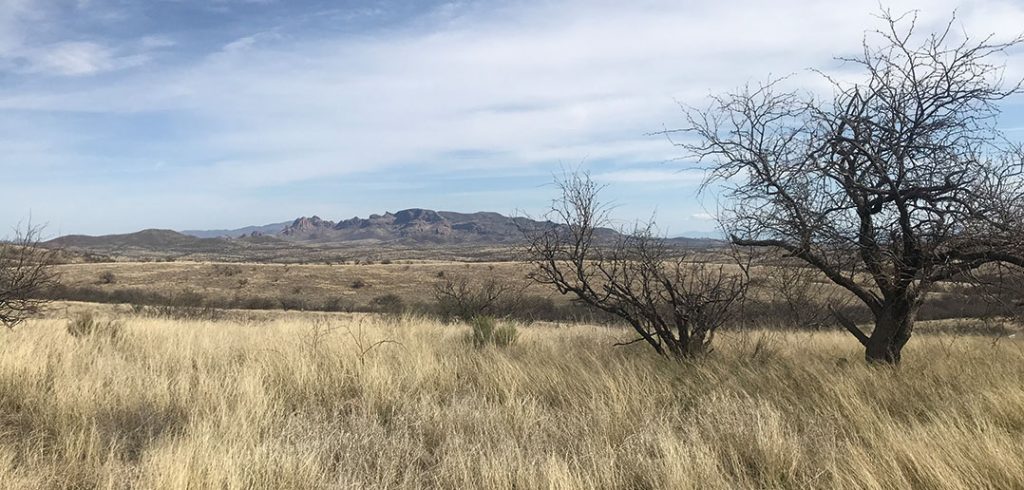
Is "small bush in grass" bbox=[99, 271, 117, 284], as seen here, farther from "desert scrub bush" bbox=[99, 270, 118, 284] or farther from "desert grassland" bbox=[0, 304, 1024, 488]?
"desert grassland" bbox=[0, 304, 1024, 488]

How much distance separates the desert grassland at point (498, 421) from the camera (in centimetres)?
343

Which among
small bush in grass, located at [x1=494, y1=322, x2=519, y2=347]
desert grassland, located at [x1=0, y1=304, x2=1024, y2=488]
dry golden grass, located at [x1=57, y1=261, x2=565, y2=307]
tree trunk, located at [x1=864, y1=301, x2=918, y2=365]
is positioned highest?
tree trunk, located at [x1=864, y1=301, x2=918, y2=365]

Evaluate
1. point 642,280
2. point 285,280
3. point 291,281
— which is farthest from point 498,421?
point 285,280

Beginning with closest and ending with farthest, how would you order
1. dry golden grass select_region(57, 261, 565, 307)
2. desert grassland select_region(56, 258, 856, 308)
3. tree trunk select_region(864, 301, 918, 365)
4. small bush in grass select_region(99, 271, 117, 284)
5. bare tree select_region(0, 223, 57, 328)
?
tree trunk select_region(864, 301, 918, 365) → bare tree select_region(0, 223, 57, 328) → desert grassland select_region(56, 258, 856, 308) → dry golden grass select_region(57, 261, 565, 307) → small bush in grass select_region(99, 271, 117, 284)

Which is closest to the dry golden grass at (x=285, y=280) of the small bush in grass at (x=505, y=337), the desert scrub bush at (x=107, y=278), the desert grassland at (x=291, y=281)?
the desert grassland at (x=291, y=281)

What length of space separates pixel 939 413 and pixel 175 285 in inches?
1764

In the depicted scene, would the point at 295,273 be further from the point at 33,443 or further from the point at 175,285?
the point at 33,443

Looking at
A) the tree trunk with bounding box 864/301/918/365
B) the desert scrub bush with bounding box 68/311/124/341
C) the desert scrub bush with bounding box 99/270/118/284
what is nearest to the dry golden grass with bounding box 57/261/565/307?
the desert scrub bush with bounding box 99/270/118/284

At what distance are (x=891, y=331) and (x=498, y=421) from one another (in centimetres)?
454

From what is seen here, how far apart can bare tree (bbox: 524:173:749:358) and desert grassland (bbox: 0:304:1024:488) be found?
49cm

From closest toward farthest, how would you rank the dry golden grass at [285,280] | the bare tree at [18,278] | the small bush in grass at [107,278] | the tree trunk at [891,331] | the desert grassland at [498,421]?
the desert grassland at [498,421] → the tree trunk at [891,331] → the bare tree at [18,278] → the dry golden grass at [285,280] → the small bush in grass at [107,278]

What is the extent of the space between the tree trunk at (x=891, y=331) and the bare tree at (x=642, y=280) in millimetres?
1456

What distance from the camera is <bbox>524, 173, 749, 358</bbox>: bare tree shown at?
290 inches

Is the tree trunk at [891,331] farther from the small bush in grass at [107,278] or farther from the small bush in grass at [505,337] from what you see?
the small bush in grass at [107,278]
